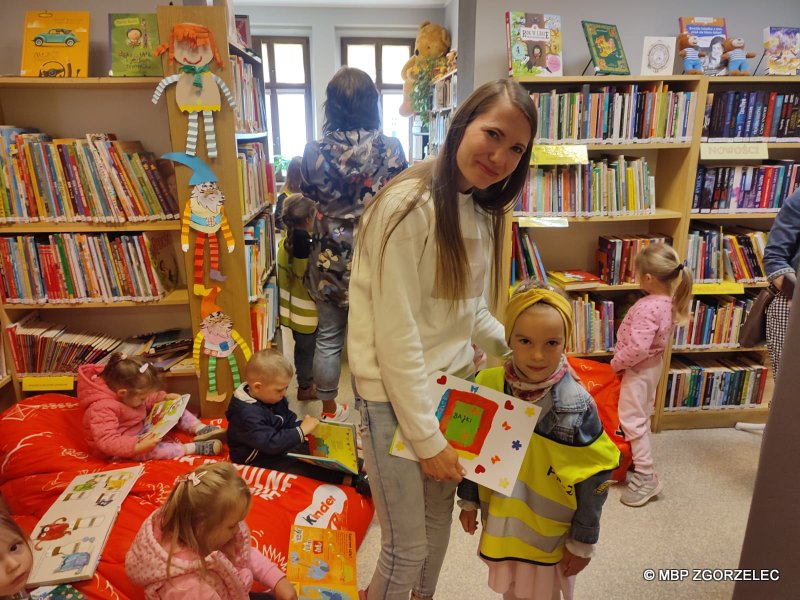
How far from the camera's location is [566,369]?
47.8 inches

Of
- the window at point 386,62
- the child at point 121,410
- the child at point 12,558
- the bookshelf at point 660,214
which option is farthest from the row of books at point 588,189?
the window at point 386,62

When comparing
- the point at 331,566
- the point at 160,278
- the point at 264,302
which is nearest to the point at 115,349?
the point at 160,278

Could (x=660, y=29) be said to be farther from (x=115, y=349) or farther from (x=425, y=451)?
(x=115, y=349)

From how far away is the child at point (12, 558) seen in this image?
1.04m

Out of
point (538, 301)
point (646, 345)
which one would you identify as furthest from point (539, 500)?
point (646, 345)

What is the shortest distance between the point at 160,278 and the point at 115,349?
0.41 m

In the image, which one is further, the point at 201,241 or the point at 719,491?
the point at 719,491

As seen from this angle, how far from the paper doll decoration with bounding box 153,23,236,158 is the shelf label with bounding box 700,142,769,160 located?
6.79ft

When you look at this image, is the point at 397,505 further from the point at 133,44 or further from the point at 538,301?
the point at 133,44

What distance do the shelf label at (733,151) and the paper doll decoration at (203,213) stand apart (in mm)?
2118

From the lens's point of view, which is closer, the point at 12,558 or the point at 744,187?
the point at 12,558

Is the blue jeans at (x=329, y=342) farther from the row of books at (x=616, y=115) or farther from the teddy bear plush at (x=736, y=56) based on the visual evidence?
the teddy bear plush at (x=736, y=56)

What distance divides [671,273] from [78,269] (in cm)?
245

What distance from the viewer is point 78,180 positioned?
219 centimetres
